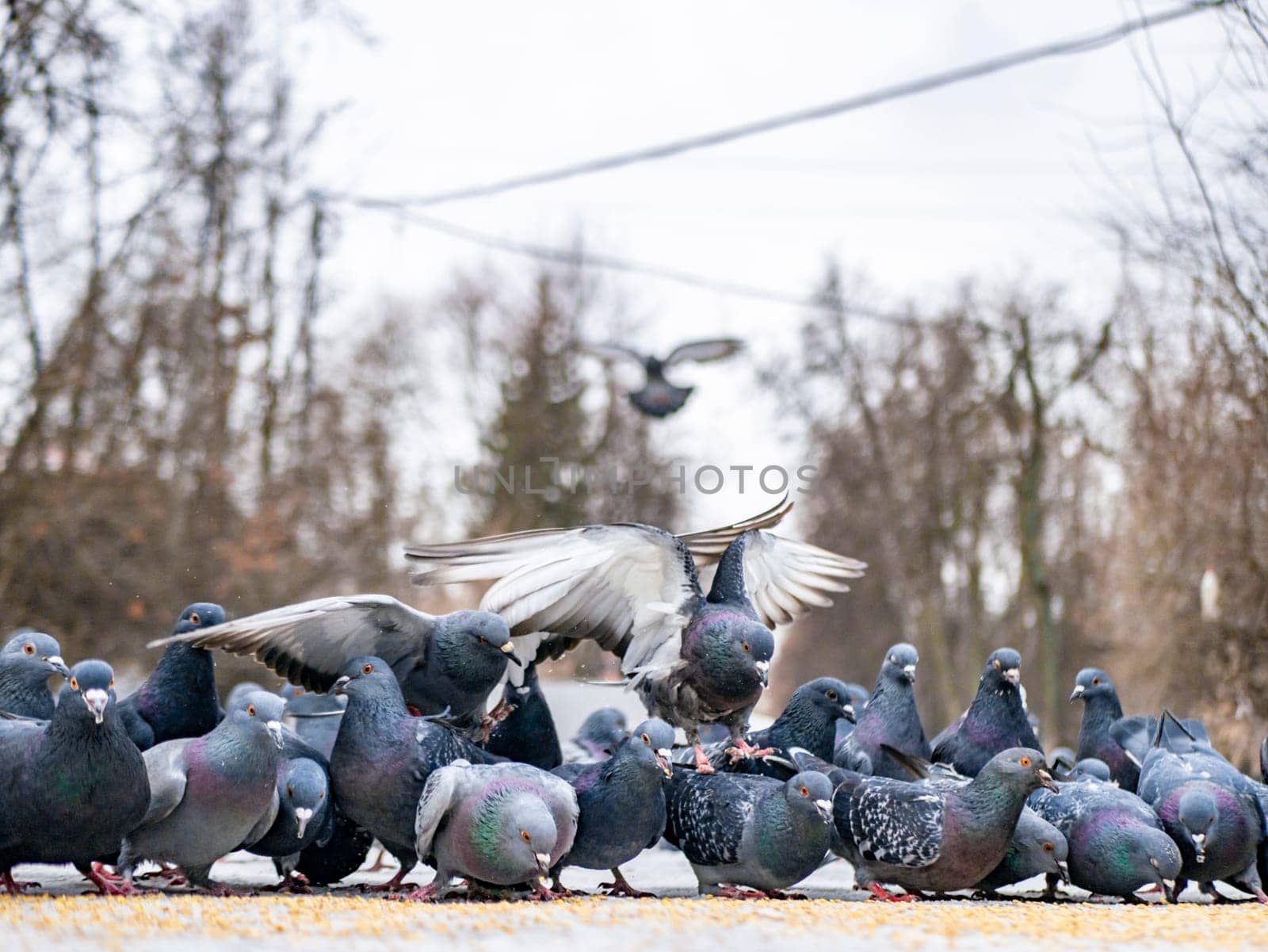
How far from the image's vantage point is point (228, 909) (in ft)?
14.3

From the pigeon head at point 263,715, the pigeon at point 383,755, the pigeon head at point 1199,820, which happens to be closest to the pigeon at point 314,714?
the pigeon at point 383,755

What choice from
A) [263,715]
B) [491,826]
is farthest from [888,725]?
[263,715]

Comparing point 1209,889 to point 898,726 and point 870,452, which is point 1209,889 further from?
point 870,452

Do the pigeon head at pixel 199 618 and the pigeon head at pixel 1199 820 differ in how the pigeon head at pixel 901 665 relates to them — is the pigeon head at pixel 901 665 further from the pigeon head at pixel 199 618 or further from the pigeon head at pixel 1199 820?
the pigeon head at pixel 199 618

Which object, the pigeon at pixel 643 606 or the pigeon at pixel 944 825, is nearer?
the pigeon at pixel 944 825

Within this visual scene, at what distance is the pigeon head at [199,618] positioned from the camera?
5949 mm

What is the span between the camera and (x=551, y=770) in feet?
19.3

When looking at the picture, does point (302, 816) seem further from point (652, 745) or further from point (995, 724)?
point (995, 724)

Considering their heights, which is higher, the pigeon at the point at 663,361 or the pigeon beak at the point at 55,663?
the pigeon at the point at 663,361

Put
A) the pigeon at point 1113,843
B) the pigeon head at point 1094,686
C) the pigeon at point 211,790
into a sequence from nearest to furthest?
the pigeon at point 211,790
the pigeon at point 1113,843
the pigeon head at point 1094,686

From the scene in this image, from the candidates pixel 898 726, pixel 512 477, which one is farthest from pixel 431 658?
pixel 512 477

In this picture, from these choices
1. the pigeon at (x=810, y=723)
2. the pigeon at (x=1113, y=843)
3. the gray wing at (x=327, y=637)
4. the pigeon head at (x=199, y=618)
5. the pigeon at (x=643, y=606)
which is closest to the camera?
the pigeon at (x=1113, y=843)

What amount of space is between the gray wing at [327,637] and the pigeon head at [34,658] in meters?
0.61

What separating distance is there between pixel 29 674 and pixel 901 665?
4.07 meters
